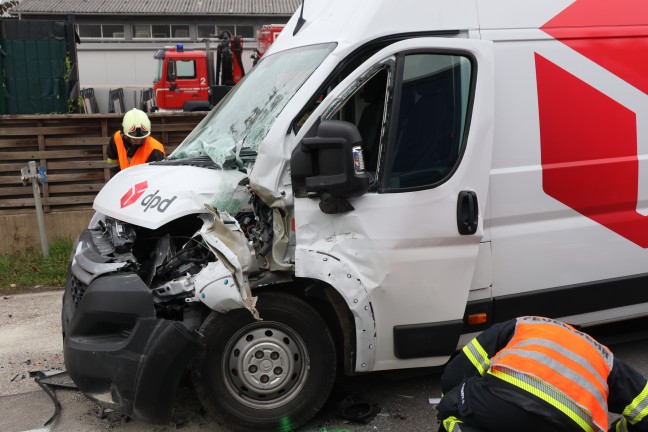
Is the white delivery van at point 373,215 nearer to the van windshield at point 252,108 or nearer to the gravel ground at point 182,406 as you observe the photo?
the van windshield at point 252,108

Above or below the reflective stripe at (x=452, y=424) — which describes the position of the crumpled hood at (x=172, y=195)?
above

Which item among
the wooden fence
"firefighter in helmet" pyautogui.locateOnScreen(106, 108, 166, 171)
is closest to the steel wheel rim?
"firefighter in helmet" pyautogui.locateOnScreen(106, 108, 166, 171)

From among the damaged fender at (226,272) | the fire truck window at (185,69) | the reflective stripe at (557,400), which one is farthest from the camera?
the fire truck window at (185,69)

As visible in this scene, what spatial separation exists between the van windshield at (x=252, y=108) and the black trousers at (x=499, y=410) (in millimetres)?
2098

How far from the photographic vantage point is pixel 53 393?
4.64 meters

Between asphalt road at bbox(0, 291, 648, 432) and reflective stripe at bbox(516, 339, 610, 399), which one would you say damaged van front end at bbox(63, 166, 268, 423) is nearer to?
asphalt road at bbox(0, 291, 648, 432)

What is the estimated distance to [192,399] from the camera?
14.9 feet

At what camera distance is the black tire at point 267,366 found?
12.7ft

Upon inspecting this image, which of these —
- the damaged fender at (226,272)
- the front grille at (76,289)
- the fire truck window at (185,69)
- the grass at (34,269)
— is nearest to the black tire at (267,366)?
the damaged fender at (226,272)

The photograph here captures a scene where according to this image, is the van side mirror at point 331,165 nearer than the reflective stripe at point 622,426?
No

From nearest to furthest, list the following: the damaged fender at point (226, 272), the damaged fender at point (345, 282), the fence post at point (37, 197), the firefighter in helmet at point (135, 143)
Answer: the damaged fender at point (226, 272), the damaged fender at point (345, 282), the firefighter in helmet at point (135, 143), the fence post at point (37, 197)

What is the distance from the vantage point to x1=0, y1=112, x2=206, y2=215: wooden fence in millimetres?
8500

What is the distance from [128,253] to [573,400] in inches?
102

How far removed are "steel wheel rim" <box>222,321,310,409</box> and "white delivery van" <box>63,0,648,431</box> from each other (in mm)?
11
